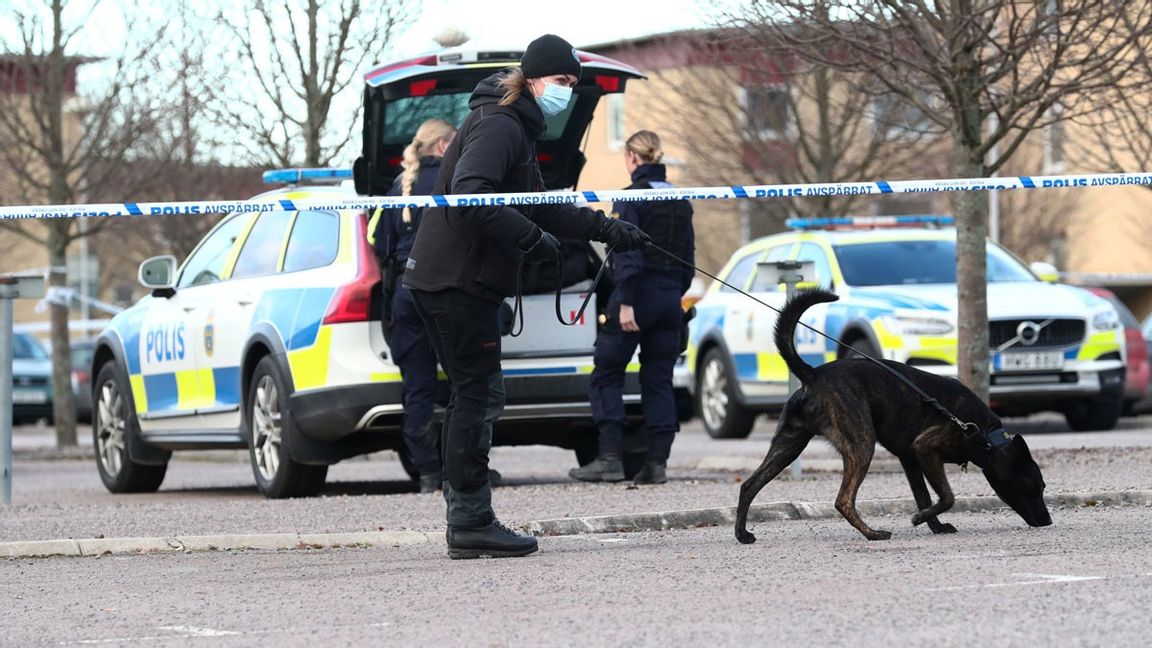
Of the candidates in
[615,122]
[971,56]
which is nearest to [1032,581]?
[971,56]

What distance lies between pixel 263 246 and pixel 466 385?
447cm

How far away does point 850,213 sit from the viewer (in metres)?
27.6

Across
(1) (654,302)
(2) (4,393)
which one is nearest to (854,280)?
(1) (654,302)

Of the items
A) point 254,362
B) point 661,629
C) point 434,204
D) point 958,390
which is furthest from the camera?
point 254,362

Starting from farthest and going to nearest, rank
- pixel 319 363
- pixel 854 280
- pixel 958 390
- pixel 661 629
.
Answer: pixel 854 280 → pixel 319 363 → pixel 958 390 → pixel 661 629

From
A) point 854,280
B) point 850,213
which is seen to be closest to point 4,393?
point 854,280

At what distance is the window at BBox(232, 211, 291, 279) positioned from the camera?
12.1 meters

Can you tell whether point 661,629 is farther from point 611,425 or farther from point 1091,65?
point 1091,65

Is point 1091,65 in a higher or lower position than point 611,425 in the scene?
higher

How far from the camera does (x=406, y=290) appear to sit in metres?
11.0

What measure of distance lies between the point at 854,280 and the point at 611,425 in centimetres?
582

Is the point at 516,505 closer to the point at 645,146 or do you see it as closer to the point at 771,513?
the point at 771,513

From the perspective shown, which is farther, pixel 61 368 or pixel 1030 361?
pixel 61 368

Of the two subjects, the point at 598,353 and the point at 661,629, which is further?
the point at 598,353
